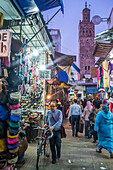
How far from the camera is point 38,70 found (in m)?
11.4

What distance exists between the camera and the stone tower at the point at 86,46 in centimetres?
6781

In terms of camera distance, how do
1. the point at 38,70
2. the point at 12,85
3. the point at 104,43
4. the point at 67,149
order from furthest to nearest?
the point at 38,70, the point at 104,43, the point at 67,149, the point at 12,85

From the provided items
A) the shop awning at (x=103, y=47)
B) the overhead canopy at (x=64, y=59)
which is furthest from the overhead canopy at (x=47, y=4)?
the overhead canopy at (x=64, y=59)

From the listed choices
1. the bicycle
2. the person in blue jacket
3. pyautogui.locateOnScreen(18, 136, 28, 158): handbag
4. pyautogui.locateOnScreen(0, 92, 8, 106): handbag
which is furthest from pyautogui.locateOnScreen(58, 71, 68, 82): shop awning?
pyautogui.locateOnScreen(0, 92, 8, 106): handbag

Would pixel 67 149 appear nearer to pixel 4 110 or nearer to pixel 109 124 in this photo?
pixel 109 124

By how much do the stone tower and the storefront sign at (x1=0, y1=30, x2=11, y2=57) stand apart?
61.0 metres

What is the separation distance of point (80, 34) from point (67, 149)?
2824 inches

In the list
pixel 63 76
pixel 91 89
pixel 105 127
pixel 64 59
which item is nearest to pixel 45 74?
pixel 63 76

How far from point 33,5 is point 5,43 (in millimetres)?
1857

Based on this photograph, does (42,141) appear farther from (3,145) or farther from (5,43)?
(5,43)

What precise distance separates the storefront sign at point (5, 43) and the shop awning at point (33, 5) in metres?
1.23

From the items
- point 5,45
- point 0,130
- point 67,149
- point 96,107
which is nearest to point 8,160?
point 0,130

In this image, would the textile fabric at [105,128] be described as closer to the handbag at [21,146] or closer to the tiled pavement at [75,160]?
the tiled pavement at [75,160]

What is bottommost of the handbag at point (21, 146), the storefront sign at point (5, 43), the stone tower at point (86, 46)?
the handbag at point (21, 146)
